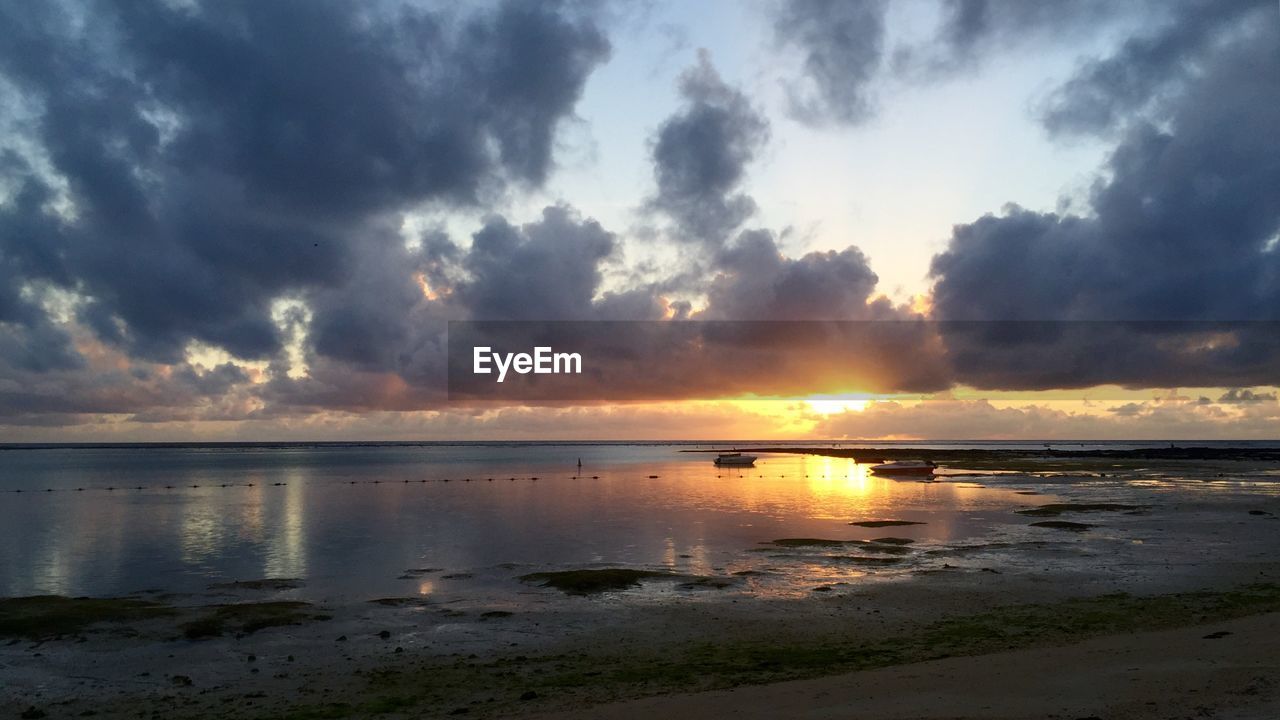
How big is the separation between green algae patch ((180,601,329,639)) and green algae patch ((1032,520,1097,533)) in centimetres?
4152

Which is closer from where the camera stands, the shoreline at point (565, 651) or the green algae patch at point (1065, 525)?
the shoreline at point (565, 651)

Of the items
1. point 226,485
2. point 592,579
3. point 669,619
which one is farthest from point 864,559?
point 226,485

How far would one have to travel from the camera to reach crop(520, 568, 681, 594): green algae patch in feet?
104

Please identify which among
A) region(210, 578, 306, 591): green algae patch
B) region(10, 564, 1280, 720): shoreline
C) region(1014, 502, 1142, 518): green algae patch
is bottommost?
region(1014, 502, 1142, 518): green algae patch

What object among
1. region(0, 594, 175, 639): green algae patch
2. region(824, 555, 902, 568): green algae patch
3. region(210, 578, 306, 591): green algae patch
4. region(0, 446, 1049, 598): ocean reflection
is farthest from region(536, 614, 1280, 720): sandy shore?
region(210, 578, 306, 591): green algae patch

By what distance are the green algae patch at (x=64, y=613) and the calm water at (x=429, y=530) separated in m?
3.45

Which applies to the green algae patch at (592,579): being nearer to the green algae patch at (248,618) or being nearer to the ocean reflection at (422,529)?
the ocean reflection at (422,529)

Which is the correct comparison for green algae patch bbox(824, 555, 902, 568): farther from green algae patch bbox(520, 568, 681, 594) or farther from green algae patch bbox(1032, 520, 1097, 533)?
green algae patch bbox(1032, 520, 1097, 533)

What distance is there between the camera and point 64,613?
90.8 feet

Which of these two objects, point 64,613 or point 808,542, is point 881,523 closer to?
point 808,542

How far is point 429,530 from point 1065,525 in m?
41.4

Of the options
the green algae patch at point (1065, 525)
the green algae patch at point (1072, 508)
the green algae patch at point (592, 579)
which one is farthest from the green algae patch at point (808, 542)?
the green algae patch at point (1072, 508)

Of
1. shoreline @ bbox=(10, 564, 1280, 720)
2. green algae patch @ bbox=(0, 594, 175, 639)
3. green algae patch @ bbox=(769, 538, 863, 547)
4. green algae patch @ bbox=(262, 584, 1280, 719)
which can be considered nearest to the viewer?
green algae patch @ bbox=(262, 584, 1280, 719)

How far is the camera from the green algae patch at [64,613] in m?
25.9
